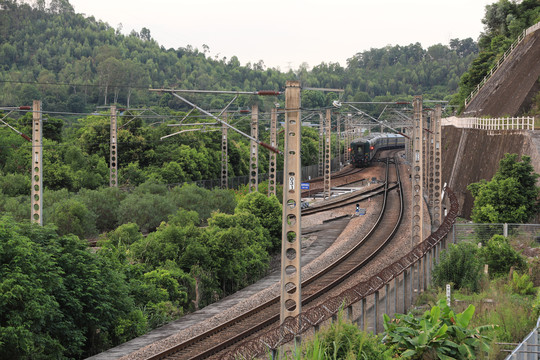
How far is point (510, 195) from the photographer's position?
3559 cm

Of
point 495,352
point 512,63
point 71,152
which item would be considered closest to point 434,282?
point 495,352

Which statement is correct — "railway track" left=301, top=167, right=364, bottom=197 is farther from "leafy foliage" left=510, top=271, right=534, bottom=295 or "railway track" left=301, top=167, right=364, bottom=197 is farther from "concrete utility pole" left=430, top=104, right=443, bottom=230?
"leafy foliage" left=510, top=271, right=534, bottom=295

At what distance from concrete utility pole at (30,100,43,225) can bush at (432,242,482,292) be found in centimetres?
1488

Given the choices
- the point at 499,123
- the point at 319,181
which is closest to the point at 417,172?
the point at 499,123

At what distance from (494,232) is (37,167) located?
20334mm

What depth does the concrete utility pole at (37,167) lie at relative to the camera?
1067 inches

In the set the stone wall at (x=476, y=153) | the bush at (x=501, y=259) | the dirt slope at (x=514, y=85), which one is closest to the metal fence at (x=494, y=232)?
the bush at (x=501, y=259)

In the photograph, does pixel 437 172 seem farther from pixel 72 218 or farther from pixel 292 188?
pixel 292 188

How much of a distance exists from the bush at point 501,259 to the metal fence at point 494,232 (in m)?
4.94

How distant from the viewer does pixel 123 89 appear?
467ft

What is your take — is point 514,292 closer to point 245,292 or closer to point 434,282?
point 434,282

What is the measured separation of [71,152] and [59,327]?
35.8 meters

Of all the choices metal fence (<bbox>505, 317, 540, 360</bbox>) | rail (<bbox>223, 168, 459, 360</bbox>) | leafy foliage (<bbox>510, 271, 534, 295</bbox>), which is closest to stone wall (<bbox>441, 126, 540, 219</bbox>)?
leafy foliage (<bbox>510, 271, 534, 295</bbox>)

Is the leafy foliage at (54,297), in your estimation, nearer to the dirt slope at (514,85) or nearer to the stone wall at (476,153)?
the stone wall at (476,153)
